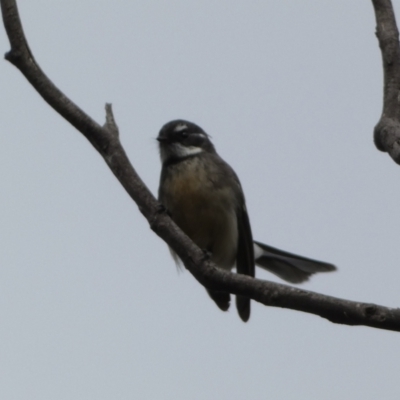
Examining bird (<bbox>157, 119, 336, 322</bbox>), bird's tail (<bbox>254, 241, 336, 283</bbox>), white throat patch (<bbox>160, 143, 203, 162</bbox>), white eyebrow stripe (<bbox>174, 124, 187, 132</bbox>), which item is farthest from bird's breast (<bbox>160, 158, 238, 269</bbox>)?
bird's tail (<bbox>254, 241, 336, 283</bbox>)

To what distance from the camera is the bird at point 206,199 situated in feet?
22.2

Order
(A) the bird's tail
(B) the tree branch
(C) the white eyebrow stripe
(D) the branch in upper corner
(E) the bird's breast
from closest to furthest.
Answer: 1. (B) the tree branch
2. (D) the branch in upper corner
3. (E) the bird's breast
4. (C) the white eyebrow stripe
5. (A) the bird's tail

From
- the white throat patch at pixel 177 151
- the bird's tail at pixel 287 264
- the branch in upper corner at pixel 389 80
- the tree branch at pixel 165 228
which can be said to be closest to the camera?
the tree branch at pixel 165 228

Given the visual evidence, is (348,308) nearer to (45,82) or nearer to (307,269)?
(45,82)

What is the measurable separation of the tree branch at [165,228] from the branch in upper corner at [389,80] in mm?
898

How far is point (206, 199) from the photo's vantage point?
6785 mm

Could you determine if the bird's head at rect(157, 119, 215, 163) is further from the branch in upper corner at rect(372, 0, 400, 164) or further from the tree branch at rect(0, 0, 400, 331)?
the branch in upper corner at rect(372, 0, 400, 164)

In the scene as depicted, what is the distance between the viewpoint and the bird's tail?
8.12 m

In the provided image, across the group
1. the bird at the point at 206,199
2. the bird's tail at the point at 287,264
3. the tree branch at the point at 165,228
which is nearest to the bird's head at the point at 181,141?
the bird at the point at 206,199

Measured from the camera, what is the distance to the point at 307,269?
8.15 metres

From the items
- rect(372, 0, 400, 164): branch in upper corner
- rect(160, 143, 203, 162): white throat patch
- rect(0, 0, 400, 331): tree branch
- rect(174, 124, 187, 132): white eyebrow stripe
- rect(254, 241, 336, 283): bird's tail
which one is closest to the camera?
rect(0, 0, 400, 331): tree branch

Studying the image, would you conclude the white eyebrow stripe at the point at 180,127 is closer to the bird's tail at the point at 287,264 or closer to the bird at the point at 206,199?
the bird at the point at 206,199

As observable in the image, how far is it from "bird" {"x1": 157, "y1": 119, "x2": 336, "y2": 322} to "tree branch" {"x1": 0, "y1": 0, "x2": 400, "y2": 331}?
1960 millimetres

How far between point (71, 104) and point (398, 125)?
1800 mm
